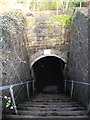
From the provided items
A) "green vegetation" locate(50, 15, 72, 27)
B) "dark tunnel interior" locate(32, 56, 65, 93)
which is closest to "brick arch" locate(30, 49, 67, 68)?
"green vegetation" locate(50, 15, 72, 27)

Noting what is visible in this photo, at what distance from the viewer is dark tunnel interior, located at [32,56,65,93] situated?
1588 centimetres

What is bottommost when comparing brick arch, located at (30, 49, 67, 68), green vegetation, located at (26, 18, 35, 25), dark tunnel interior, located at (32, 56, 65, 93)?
dark tunnel interior, located at (32, 56, 65, 93)

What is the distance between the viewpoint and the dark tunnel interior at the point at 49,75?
1588cm

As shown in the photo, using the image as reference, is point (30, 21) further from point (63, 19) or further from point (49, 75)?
point (49, 75)

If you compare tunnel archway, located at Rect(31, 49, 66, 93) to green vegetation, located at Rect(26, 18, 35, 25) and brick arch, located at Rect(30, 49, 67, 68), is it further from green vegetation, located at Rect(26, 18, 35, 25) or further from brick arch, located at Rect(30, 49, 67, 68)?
green vegetation, located at Rect(26, 18, 35, 25)

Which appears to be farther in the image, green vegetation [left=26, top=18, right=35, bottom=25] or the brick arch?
the brick arch

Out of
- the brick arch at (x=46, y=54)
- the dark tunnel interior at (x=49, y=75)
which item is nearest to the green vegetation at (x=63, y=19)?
the brick arch at (x=46, y=54)

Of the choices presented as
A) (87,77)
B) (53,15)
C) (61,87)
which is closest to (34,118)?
(87,77)

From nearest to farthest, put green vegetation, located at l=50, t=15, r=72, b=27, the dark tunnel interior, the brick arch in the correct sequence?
1. green vegetation, located at l=50, t=15, r=72, b=27
2. the brick arch
3. the dark tunnel interior

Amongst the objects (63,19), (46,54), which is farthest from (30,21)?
(46,54)

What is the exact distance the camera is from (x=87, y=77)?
24.2ft

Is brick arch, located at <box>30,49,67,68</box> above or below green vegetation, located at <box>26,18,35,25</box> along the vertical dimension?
below

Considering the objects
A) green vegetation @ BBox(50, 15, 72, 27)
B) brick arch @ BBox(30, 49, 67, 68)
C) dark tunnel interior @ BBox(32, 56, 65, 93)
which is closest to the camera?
green vegetation @ BBox(50, 15, 72, 27)

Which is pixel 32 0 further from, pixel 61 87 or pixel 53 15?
pixel 61 87
